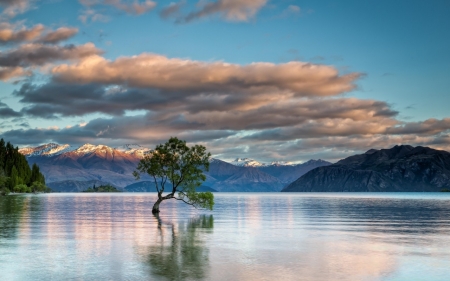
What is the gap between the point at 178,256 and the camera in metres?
36.8

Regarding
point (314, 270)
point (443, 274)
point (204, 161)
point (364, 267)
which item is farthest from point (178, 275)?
point (204, 161)

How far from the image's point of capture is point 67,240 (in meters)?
47.2

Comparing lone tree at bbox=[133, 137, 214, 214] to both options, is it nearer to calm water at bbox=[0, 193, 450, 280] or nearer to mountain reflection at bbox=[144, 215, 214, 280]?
calm water at bbox=[0, 193, 450, 280]

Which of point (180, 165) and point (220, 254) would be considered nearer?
point (220, 254)

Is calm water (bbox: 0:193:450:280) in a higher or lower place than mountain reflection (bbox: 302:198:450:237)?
higher

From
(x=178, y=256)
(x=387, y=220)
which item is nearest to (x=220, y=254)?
(x=178, y=256)

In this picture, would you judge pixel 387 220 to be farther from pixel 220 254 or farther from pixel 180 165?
pixel 220 254

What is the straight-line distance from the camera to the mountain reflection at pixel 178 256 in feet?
97.6

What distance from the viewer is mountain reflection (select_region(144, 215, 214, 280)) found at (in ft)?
97.6

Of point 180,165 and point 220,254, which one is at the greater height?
point 180,165

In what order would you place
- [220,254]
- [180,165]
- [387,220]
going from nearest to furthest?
[220,254], [387,220], [180,165]

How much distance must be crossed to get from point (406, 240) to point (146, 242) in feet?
87.1

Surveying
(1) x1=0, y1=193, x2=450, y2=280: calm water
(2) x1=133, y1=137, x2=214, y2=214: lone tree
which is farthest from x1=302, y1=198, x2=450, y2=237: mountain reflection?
(2) x1=133, y1=137, x2=214, y2=214: lone tree

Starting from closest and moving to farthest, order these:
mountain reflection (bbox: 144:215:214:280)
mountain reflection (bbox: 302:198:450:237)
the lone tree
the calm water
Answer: mountain reflection (bbox: 144:215:214:280)
the calm water
mountain reflection (bbox: 302:198:450:237)
the lone tree
